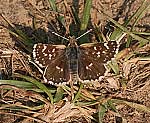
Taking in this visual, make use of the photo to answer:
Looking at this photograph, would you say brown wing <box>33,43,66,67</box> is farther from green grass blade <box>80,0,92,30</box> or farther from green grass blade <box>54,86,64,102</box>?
green grass blade <box>80,0,92,30</box>

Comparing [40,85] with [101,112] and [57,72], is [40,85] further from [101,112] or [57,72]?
[101,112]

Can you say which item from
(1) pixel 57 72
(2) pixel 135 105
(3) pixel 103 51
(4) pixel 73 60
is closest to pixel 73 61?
(4) pixel 73 60

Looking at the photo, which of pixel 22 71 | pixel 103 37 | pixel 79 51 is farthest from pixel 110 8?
pixel 22 71

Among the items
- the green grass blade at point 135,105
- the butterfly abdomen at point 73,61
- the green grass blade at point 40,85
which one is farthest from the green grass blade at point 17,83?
the green grass blade at point 135,105

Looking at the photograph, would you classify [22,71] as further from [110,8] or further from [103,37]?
[110,8]

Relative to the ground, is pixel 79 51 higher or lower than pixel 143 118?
higher

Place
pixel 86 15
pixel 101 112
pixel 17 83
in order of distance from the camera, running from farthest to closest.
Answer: pixel 86 15
pixel 17 83
pixel 101 112
